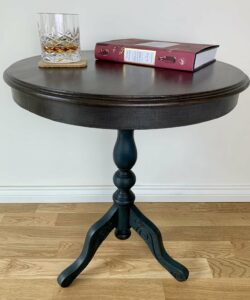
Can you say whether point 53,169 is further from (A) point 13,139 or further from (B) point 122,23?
(B) point 122,23

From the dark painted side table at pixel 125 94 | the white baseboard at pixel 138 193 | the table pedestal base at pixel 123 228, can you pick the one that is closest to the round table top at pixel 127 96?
the dark painted side table at pixel 125 94

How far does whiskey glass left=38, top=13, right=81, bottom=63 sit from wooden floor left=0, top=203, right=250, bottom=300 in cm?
72

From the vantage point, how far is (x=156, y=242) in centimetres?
109

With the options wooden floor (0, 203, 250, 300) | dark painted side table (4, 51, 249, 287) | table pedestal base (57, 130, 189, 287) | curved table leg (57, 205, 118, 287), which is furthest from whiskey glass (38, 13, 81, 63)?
wooden floor (0, 203, 250, 300)

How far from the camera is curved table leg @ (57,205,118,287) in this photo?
1.06m

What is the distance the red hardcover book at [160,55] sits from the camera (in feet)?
2.63

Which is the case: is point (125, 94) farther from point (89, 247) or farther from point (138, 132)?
point (138, 132)

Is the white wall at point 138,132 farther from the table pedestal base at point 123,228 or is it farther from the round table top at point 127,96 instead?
the round table top at point 127,96

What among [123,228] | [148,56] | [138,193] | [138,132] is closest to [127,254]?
[123,228]

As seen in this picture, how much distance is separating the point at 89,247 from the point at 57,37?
0.66 m

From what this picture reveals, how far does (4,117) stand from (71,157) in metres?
0.33

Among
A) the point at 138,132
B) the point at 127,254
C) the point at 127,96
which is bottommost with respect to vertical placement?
the point at 127,254

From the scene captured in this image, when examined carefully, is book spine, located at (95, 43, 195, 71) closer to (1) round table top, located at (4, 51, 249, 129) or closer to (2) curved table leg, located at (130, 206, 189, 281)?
(1) round table top, located at (4, 51, 249, 129)

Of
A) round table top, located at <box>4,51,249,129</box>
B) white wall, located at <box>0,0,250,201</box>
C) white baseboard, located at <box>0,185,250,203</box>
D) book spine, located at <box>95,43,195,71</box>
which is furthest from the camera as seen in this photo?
white baseboard, located at <box>0,185,250,203</box>
